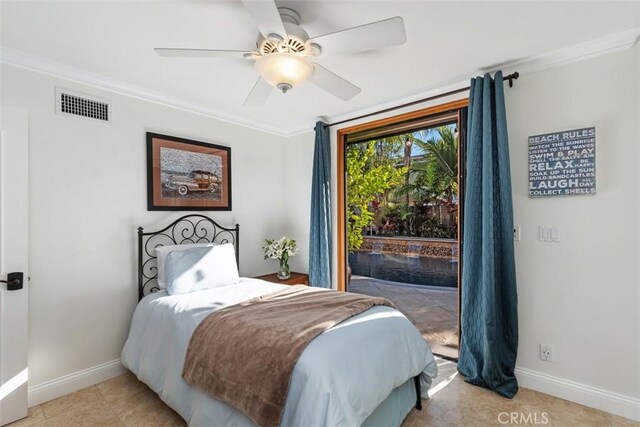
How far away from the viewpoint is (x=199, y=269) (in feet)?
8.78

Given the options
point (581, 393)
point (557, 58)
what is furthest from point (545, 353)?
point (557, 58)

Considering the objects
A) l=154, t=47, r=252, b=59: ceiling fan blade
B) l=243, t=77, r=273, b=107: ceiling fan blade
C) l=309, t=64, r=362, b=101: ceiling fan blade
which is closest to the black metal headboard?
l=243, t=77, r=273, b=107: ceiling fan blade

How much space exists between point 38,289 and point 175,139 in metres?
1.62

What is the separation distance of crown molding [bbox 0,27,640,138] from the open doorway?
1.92ft

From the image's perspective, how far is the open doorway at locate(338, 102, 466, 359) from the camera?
383cm

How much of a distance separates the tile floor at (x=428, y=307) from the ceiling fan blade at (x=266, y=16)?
119 inches

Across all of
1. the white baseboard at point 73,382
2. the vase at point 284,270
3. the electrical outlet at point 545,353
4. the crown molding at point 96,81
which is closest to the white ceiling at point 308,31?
the crown molding at point 96,81

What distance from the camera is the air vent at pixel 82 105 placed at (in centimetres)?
243

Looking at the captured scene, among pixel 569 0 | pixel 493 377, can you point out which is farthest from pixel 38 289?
pixel 569 0

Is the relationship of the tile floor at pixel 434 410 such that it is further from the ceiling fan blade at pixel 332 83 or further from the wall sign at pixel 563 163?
the ceiling fan blade at pixel 332 83

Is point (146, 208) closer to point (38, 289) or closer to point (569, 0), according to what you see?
point (38, 289)

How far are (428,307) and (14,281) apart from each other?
4.18 m

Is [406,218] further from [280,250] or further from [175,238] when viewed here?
[175,238]

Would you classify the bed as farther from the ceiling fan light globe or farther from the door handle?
the ceiling fan light globe
